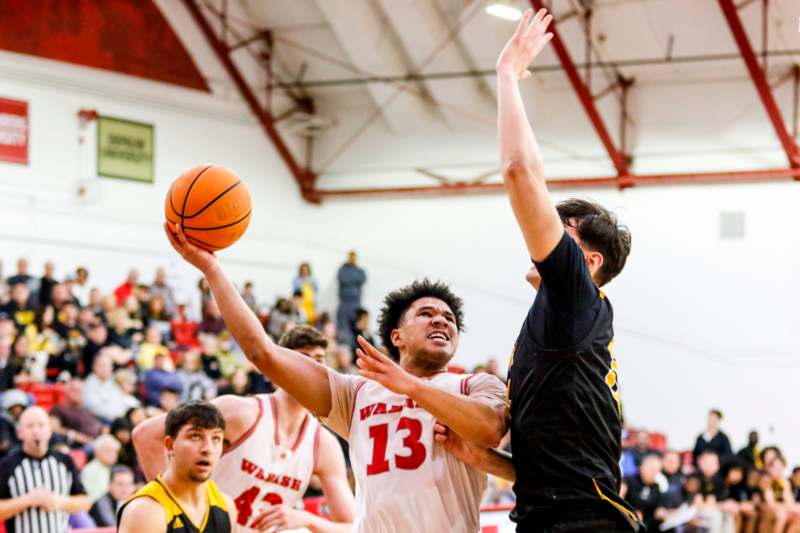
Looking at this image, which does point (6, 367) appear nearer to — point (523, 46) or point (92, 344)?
point (92, 344)

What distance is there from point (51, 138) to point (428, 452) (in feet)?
51.5

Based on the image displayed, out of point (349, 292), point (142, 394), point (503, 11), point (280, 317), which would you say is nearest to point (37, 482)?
point (142, 394)

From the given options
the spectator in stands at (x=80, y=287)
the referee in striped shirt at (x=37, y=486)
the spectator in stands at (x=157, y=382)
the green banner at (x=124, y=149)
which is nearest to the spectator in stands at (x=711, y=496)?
the spectator in stands at (x=157, y=382)

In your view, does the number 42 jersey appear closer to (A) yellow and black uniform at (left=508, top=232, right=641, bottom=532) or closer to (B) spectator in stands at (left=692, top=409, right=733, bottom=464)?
(A) yellow and black uniform at (left=508, top=232, right=641, bottom=532)

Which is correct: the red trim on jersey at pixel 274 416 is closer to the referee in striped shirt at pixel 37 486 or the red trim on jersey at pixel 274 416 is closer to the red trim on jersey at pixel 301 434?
the red trim on jersey at pixel 301 434

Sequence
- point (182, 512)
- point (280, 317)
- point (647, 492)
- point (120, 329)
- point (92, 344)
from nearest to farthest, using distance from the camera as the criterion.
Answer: point (182, 512) → point (647, 492) → point (92, 344) → point (120, 329) → point (280, 317)

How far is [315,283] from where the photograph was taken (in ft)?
68.8

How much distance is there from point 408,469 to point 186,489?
1810mm

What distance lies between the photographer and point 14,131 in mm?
18609

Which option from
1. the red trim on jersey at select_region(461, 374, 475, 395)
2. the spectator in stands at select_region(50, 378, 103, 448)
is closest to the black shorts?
the red trim on jersey at select_region(461, 374, 475, 395)

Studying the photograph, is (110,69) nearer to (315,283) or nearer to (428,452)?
(315,283)

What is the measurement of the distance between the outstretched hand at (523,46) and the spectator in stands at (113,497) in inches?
257

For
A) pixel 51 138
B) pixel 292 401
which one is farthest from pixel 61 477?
pixel 51 138

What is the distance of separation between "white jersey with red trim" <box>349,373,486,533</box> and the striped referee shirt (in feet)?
14.8
